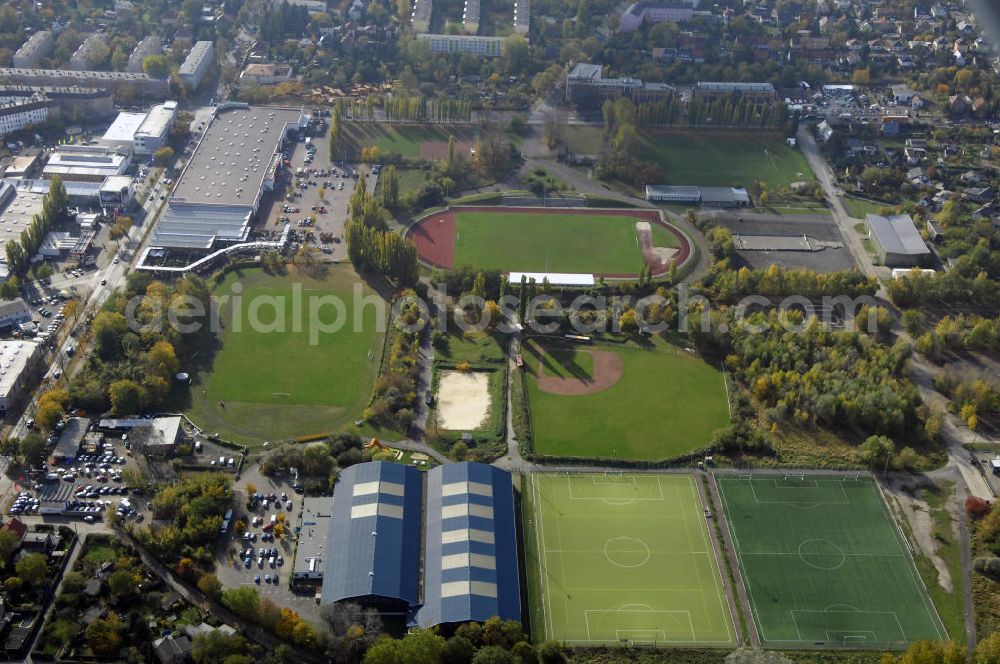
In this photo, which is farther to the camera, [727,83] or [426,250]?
[727,83]

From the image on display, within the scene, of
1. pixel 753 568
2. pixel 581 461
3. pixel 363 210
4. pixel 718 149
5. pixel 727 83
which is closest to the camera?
pixel 753 568

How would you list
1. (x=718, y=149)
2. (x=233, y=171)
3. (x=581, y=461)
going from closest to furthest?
(x=581, y=461) → (x=233, y=171) → (x=718, y=149)

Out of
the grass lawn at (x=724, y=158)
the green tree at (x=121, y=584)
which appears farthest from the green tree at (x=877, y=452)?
the green tree at (x=121, y=584)

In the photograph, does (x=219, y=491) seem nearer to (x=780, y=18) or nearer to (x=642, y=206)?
(x=642, y=206)

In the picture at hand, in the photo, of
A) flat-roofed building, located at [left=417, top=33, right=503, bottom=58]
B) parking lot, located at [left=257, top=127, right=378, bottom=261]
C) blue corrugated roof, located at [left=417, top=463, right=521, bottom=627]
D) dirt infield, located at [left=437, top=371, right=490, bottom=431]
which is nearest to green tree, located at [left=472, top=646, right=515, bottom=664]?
blue corrugated roof, located at [left=417, top=463, right=521, bottom=627]

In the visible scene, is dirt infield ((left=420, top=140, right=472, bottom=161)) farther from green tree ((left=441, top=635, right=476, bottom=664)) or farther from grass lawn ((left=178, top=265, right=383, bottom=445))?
green tree ((left=441, top=635, right=476, bottom=664))

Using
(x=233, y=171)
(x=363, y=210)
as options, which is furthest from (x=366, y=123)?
(x=363, y=210)
